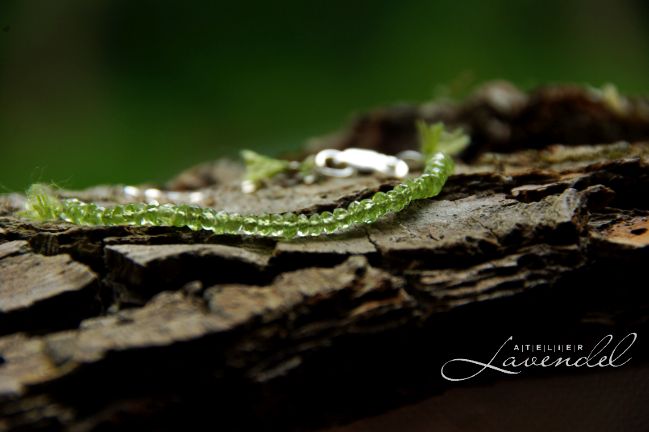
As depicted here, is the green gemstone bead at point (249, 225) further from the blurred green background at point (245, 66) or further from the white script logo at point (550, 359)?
the blurred green background at point (245, 66)

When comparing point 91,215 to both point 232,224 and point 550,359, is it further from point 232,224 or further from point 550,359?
point 550,359

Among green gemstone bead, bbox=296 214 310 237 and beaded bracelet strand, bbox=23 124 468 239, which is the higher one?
beaded bracelet strand, bbox=23 124 468 239

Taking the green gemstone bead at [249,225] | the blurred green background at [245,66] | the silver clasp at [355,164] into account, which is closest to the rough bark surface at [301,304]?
the green gemstone bead at [249,225]

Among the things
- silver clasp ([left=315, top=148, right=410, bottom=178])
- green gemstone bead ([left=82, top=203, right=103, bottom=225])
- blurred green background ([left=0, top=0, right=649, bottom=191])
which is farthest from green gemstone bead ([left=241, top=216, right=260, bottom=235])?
blurred green background ([left=0, top=0, right=649, bottom=191])

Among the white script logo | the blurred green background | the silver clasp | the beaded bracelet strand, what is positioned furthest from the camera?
the blurred green background

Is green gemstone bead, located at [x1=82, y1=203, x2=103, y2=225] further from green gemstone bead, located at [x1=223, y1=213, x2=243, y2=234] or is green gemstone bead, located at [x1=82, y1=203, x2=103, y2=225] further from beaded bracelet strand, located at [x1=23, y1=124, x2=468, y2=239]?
green gemstone bead, located at [x1=223, y1=213, x2=243, y2=234]

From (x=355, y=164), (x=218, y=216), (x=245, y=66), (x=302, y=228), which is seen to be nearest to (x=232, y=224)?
(x=218, y=216)

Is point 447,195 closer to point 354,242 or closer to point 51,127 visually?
point 354,242

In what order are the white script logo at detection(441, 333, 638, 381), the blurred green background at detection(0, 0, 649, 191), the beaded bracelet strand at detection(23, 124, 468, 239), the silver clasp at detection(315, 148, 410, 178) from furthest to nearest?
the blurred green background at detection(0, 0, 649, 191), the silver clasp at detection(315, 148, 410, 178), the beaded bracelet strand at detection(23, 124, 468, 239), the white script logo at detection(441, 333, 638, 381)
